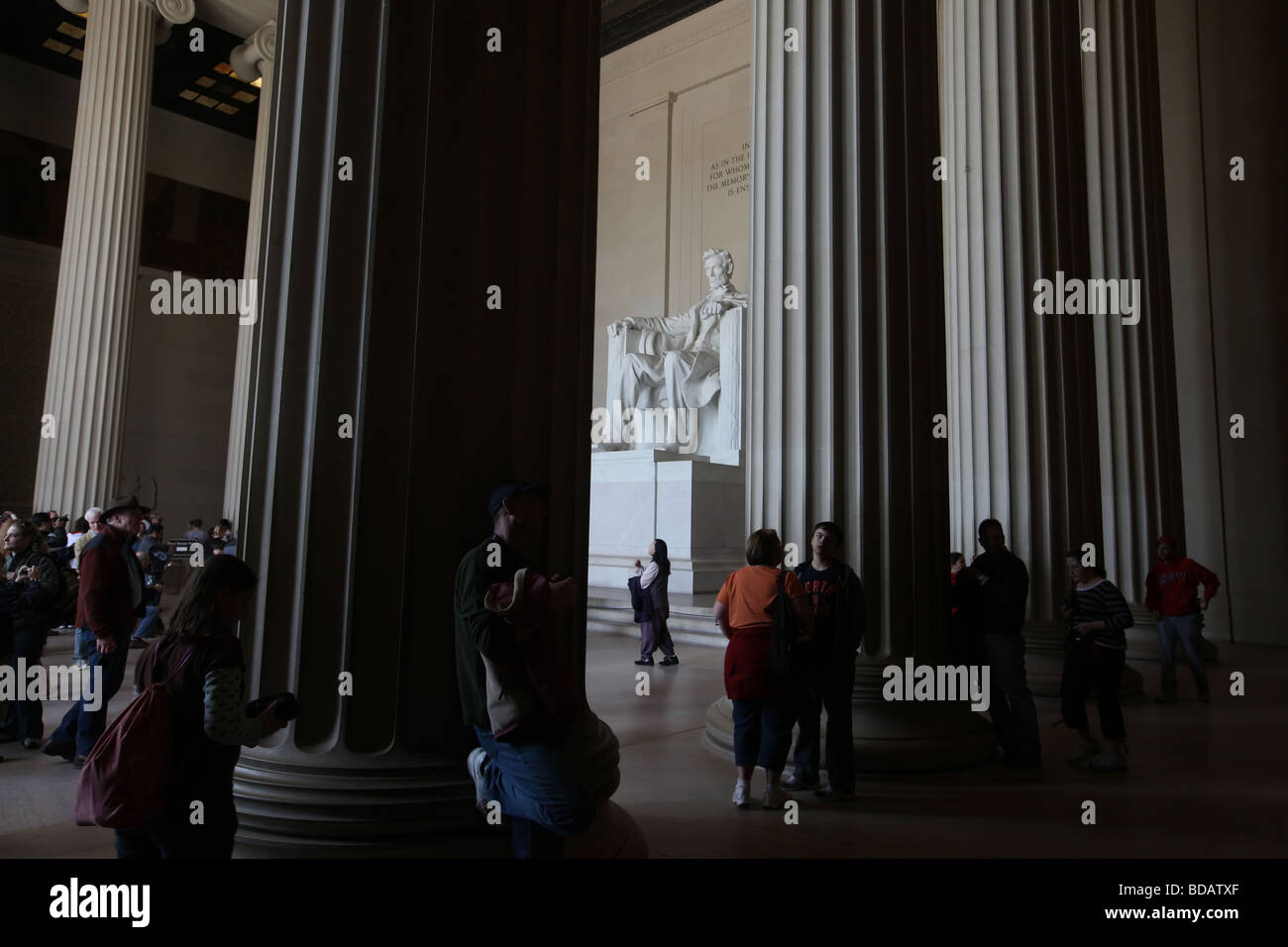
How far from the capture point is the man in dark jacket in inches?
204

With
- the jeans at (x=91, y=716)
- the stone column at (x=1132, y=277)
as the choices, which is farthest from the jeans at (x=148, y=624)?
the stone column at (x=1132, y=277)

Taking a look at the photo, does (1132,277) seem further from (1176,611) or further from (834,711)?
(834,711)

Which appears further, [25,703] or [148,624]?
[148,624]

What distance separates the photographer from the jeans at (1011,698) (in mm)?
5164

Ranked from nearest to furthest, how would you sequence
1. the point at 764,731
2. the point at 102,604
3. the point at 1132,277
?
1. the point at 764,731
2. the point at 102,604
3. the point at 1132,277

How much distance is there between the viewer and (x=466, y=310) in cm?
308

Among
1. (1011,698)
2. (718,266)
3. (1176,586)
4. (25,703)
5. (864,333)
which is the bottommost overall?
(25,703)

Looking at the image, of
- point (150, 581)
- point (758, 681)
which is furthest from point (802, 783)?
point (150, 581)

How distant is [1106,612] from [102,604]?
592cm

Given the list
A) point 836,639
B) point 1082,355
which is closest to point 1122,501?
point 1082,355

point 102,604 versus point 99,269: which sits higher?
point 99,269

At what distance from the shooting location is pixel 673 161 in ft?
74.8

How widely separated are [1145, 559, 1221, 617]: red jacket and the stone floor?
1.25 metres
